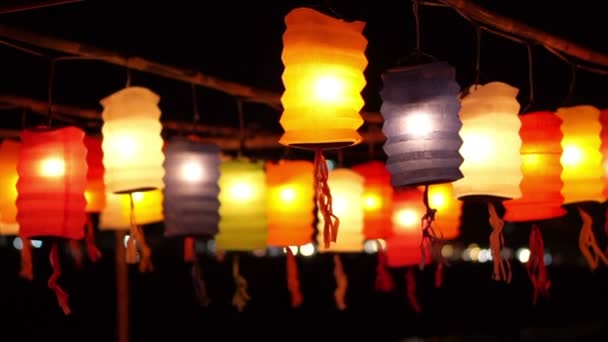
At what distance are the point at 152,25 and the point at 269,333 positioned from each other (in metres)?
5.11

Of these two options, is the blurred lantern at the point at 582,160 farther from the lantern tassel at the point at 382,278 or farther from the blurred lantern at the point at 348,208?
the lantern tassel at the point at 382,278

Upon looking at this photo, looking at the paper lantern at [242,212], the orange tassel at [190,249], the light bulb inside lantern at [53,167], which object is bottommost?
the orange tassel at [190,249]

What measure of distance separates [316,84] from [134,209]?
221 centimetres

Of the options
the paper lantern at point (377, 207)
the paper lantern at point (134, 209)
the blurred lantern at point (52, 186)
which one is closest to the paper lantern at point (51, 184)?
the blurred lantern at point (52, 186)

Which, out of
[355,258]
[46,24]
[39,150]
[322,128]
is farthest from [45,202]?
[355,258]

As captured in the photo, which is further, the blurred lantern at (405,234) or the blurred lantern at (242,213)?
the blurred lantern at (405,234)

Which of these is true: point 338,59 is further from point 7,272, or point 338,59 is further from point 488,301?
point 488,301

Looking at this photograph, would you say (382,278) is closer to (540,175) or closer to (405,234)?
(405,234)

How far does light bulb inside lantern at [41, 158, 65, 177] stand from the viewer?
4340mm

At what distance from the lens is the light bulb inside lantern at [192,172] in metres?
4.88

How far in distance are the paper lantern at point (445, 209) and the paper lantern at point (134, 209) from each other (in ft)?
6.05

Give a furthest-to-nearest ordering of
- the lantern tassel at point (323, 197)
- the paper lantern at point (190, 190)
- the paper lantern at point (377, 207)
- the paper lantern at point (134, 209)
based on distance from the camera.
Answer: the paper lantern at point (377, 207)
the paper lantern at point (134, 209)
the paper lantern at point (190, 190)
the lantern tassel at point (323, 197)

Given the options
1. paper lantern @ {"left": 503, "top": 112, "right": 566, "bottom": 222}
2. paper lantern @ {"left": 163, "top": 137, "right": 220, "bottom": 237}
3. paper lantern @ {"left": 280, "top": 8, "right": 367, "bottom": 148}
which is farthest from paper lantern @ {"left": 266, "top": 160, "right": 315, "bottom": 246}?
paper lantern @ {"left": 280, "top": 8, "right": 367, "bottom": 148}

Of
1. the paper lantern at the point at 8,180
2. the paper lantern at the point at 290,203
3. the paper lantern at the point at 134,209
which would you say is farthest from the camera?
the paper lantern at the point at 134,209
